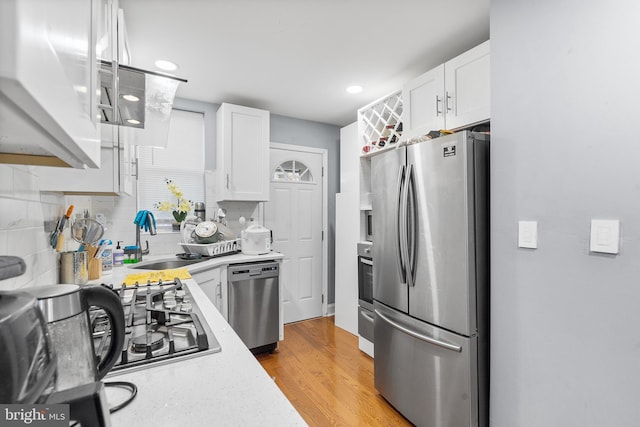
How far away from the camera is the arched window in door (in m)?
3.68

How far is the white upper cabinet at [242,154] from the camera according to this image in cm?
302

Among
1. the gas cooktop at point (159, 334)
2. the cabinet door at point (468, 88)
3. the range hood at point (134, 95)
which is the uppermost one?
the cabinet door at point (468, 88)

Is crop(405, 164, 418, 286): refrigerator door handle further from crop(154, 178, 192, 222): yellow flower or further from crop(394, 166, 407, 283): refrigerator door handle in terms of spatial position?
crop(154, 178, 192, 222): yellow flower

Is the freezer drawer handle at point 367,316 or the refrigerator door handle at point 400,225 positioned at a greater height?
the refrigerator door handle at point 400,225

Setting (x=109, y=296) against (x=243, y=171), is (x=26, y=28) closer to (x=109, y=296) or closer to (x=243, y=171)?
(x=109, y=296)

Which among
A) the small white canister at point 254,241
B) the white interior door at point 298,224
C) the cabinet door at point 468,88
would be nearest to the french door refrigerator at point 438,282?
the cabinet door at point 468,88

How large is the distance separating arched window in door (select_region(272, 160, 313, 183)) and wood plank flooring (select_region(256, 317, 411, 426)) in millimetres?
1744

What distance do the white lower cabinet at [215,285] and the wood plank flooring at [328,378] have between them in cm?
66

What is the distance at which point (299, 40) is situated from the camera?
6.87 ft

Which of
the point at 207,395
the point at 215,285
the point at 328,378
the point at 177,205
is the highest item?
the point at 177,205

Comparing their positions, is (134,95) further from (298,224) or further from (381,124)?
(298,224)

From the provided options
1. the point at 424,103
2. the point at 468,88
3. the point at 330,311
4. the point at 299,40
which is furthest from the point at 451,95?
the point at 330,311

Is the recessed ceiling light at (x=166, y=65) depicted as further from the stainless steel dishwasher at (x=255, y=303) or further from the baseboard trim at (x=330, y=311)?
the baseboard trim at (x=330, y=311)

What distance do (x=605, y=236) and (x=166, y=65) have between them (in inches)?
111
